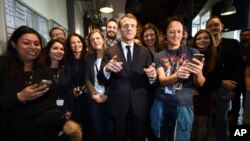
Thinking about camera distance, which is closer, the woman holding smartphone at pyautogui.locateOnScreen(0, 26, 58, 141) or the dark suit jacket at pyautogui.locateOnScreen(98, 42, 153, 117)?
the woman holding smartphone at pyautogui.locateOnScreen(0, 26, 58, 141)

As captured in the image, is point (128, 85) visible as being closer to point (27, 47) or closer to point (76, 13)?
point (27, 47)

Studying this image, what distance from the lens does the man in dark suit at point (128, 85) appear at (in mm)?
1769

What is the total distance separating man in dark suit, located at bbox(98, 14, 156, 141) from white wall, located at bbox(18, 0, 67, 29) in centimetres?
152

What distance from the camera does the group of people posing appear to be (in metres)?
1.38

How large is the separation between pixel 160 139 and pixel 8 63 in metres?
1.37

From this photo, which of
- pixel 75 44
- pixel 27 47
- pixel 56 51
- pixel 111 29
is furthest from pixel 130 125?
pixel 111 29

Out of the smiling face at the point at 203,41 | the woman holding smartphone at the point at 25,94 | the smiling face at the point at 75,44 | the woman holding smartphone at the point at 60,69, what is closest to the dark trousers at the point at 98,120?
the woman holding smartphone at the point at 60,69

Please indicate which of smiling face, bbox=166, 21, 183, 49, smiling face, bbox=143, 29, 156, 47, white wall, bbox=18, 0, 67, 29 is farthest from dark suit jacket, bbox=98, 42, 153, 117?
white wall, bbox=18, 0, 67, 29

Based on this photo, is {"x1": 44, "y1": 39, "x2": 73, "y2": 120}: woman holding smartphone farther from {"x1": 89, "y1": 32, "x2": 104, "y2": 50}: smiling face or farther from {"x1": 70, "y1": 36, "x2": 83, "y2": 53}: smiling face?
{"x1": 89, "y1": 32, "x2": 104, "y2": 50}: smiling face

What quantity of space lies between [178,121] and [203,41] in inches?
41.9

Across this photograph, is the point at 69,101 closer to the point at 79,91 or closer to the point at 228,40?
the point at 79,91

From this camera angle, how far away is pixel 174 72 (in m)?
1.73

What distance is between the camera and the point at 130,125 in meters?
1.85

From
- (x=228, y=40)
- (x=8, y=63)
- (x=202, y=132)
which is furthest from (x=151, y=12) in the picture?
(x=8, y=63)
